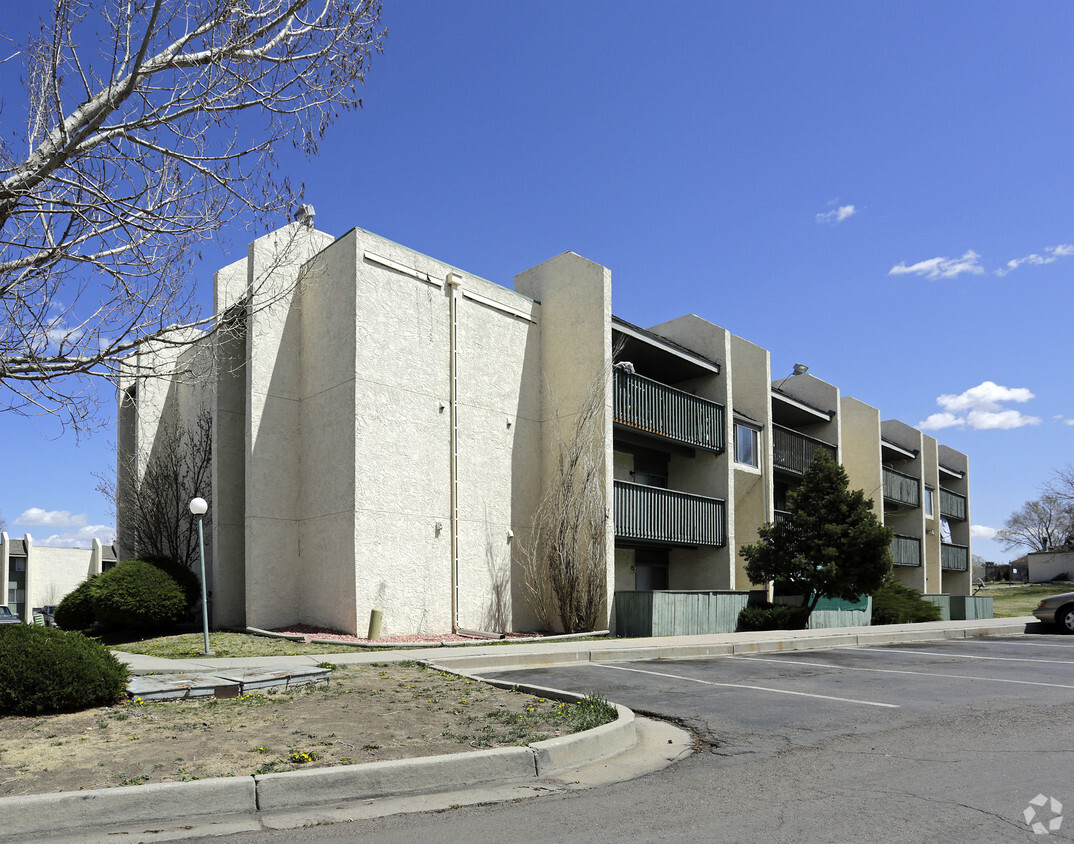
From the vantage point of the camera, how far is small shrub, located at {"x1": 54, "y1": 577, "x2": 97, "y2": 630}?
704 inches

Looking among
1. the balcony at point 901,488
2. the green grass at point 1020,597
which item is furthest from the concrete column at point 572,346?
the green grass at point 1020,597

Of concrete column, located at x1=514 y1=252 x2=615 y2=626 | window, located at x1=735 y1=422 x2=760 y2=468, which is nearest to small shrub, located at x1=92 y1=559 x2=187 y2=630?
concrete column, located at x1=514 y1=252 x2=615 y2=626

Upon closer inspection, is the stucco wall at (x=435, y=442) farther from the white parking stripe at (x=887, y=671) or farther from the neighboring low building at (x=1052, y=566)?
the neighboring low building at (x=1052, y=566)

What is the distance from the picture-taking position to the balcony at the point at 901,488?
3509cm

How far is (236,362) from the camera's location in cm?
2005

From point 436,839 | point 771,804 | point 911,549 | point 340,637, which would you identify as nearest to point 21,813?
point 436,839

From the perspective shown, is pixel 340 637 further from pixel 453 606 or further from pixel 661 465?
pixel 661 465

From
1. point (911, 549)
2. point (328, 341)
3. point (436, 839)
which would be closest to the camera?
point (436, 839)

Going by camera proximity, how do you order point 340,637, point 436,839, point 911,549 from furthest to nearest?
point 911,549
point 340,637
point 436,839

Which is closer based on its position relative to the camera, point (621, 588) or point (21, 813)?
point (21, 813)

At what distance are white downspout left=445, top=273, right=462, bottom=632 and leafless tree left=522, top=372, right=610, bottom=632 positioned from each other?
202cm

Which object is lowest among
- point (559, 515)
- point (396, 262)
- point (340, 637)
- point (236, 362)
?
point (340, 637)

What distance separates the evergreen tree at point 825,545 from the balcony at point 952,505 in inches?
953

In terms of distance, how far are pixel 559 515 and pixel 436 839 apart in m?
14.7
